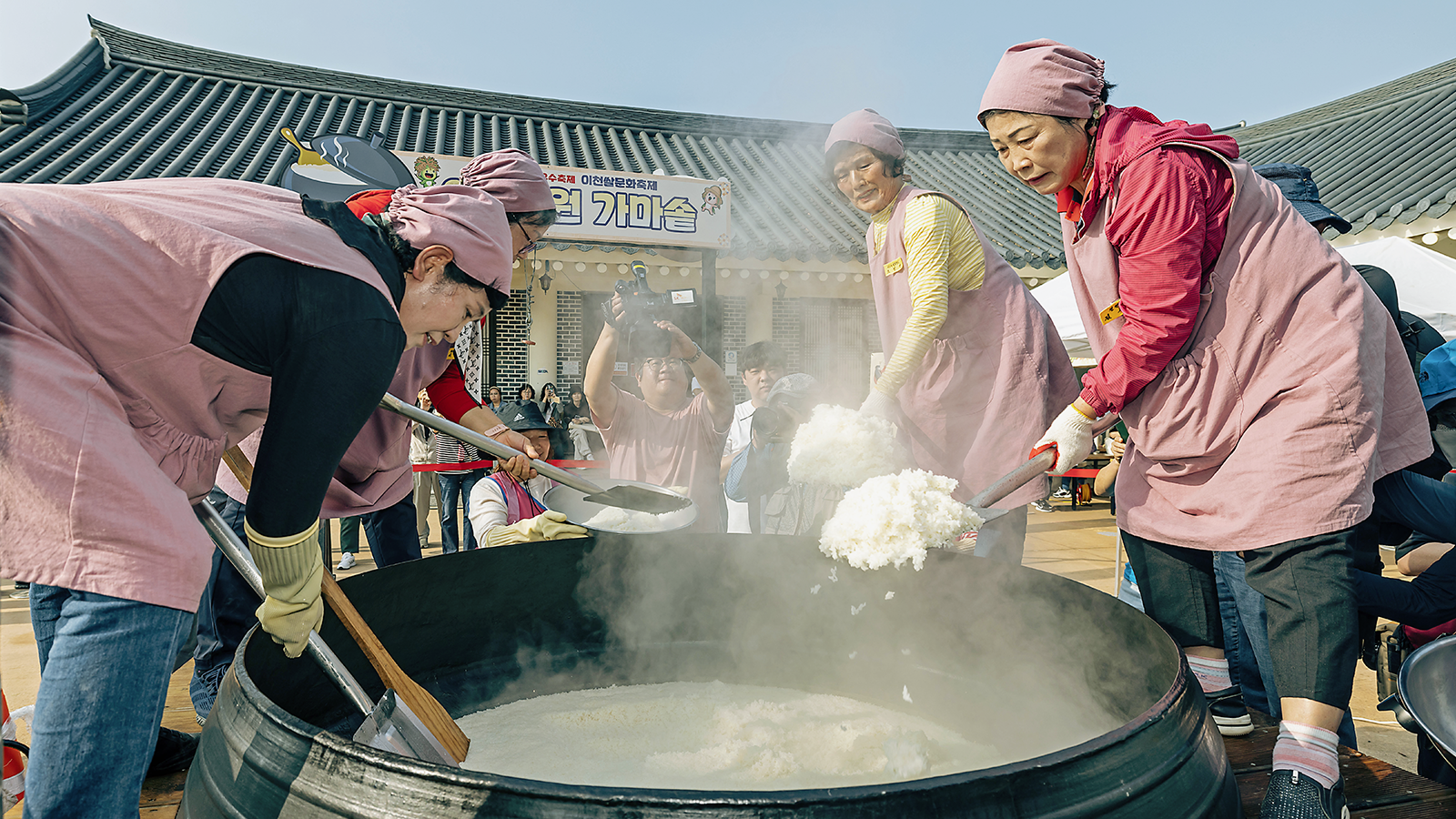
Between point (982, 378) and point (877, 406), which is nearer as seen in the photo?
point (877, 406)

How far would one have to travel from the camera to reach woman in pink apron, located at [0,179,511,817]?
98cm

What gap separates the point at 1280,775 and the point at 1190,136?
1161 millimetres

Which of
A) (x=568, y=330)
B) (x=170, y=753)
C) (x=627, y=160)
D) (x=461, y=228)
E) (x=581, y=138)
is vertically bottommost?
(x=568, y=330)

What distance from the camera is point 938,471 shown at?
2.51 meters

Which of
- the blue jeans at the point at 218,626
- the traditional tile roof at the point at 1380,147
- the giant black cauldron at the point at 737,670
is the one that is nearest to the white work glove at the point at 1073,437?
the giant black cauldron at the point at 737,670

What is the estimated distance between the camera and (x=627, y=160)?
12.3m

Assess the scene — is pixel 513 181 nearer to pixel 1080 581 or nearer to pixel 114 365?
pixel 114 365

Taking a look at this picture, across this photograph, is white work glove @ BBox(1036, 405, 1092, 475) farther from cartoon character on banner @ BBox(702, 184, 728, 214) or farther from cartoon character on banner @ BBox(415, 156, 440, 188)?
cartoon character on banner @ BBox(415, 156, 440, 188)

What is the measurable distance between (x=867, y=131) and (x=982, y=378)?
82 cm

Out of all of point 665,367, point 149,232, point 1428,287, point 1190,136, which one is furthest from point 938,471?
point 1428,287

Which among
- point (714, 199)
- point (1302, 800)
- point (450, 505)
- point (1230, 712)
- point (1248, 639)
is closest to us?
point (1302, 800)

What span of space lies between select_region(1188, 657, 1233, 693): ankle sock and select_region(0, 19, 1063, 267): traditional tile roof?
794 cm

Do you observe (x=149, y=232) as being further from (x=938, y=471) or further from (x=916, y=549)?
(x=938, y=471)

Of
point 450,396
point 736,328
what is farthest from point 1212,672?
point 736,328
